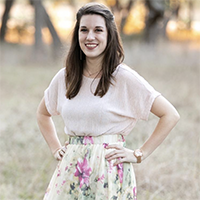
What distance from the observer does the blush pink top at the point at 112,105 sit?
1.92 metres

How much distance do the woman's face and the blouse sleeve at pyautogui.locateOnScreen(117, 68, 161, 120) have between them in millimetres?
175

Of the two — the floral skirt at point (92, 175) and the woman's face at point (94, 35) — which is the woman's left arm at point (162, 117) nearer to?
the floral skirt at point (92, 175)

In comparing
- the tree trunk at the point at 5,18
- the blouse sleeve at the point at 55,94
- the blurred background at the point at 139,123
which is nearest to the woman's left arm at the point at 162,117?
the blouse sleeve at the point at 55,94

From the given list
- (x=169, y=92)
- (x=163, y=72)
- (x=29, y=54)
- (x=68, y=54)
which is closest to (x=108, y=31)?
(x=68, y=54)

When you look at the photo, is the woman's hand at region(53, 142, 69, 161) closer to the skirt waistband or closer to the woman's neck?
the skirt waistband

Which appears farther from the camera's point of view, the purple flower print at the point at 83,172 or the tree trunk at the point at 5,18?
the tree trunk at the point at 5,18

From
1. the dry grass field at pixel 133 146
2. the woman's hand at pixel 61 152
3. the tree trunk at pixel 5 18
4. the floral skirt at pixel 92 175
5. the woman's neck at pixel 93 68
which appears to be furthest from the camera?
the tree trunk at pixel 5 18

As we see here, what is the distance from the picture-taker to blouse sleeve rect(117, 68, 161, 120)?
192 cm

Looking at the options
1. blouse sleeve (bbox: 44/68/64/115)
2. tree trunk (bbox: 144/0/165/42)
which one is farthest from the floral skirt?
tree trunk (bbox: 144/0/165/42)

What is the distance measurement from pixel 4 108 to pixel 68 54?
470 centimetres

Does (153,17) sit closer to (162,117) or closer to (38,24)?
(38,24)

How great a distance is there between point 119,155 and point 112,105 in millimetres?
246

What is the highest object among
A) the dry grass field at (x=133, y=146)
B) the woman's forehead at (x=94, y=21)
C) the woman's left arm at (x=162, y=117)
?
the woman's forehead at (x=94, y=21)

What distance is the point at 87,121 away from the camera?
6.37 feet
